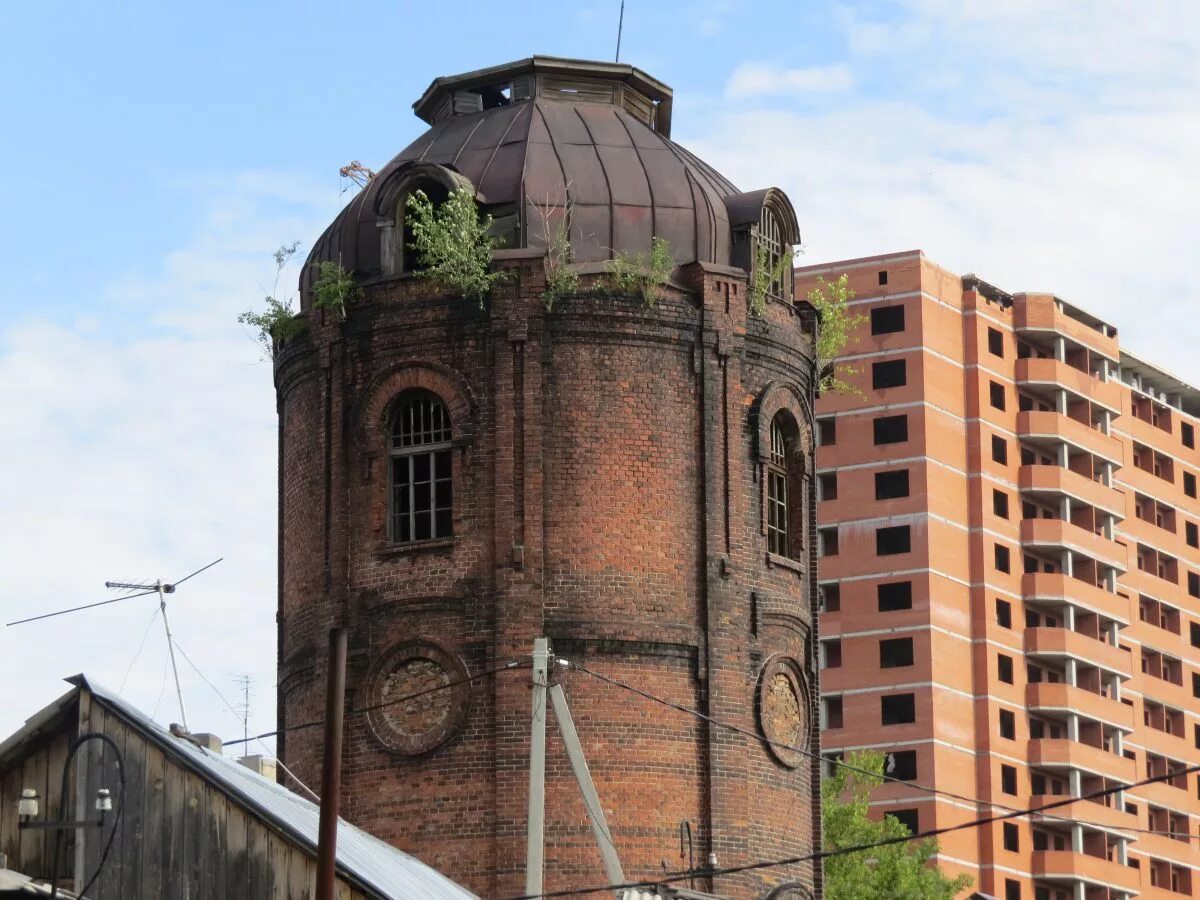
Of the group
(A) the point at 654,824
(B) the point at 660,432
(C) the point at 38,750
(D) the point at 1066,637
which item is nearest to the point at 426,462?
(B) the point at 660,432

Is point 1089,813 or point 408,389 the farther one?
point 1089,813

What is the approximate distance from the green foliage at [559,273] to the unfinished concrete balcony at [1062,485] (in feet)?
206

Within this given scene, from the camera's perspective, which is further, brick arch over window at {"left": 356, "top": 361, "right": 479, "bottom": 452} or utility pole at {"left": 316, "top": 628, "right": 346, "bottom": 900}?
brick arch over window at {"left": 356, "top": 361, "right": 479, "bottom": 452}

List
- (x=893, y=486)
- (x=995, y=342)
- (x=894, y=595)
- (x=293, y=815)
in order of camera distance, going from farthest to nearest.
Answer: (x=995, y=342) → (x=893, y=486) → (x=894, y=595) → (x=293, y=815)

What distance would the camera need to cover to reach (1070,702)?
10219cm

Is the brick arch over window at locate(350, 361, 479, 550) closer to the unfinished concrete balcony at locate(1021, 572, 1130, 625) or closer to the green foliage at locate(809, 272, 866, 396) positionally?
the green foliage at locate(809, 272, 866, 396)

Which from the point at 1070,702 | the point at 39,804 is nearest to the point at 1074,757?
the point at 1070,702

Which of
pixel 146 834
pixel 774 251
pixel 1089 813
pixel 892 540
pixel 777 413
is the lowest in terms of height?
pixel 146 834

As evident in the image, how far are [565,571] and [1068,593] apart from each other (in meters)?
64.1

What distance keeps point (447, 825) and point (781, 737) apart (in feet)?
19.7

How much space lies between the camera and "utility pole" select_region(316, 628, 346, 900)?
2617cm

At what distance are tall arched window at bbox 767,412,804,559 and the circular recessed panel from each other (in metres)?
2.09

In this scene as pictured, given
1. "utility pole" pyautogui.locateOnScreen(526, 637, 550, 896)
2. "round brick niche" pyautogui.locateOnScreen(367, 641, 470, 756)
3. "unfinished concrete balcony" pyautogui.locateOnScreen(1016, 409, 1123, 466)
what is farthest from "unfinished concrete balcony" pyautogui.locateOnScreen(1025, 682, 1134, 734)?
"utility pole" pyautogui.locateOnScreen(526, 637, 550, 896)

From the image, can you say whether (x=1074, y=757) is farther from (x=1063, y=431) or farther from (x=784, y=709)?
(x=784, y=709)
